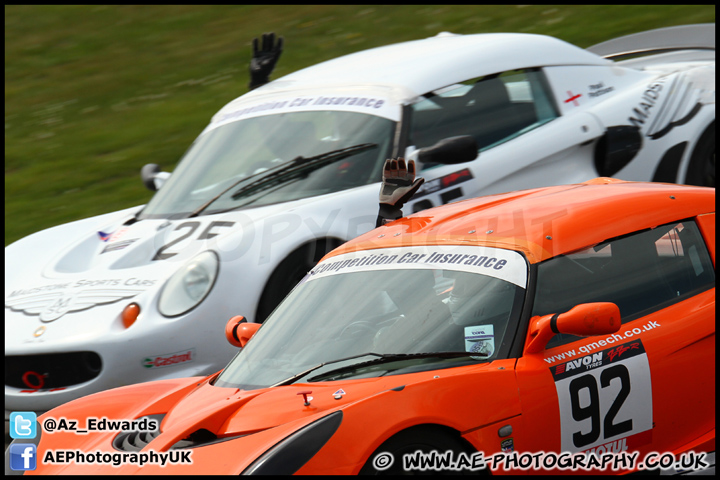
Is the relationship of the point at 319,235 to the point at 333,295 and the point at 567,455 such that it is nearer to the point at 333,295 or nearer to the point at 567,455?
the point at 333,295

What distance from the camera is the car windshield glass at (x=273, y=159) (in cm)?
561

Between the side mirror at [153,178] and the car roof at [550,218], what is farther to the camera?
the side mirror at [153,178]

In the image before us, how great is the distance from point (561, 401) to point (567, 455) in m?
0.20

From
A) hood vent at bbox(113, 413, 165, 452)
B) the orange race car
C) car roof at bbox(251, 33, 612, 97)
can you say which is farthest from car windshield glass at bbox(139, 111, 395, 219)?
hood vent at bbox(113, 413, 165, 452)

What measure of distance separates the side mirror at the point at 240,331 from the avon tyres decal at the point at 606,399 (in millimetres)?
1441

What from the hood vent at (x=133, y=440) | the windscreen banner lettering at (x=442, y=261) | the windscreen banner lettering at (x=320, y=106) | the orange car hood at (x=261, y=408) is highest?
the windscreen banner lettering at (x=320, y=106)

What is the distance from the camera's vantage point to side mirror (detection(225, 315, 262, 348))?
156 inches

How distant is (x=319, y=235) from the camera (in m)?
5.12

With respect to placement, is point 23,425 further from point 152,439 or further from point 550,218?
point 550,218

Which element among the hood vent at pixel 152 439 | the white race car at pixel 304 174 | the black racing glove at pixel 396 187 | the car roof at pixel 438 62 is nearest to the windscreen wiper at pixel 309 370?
the hood vent at pixel 152 439

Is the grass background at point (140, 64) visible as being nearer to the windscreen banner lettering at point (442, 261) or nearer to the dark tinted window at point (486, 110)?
the dark tinted window at point (486, 110)

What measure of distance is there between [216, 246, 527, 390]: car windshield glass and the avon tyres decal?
0.29 metres

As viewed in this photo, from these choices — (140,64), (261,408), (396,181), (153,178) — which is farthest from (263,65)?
(140,64)

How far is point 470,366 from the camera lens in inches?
124
